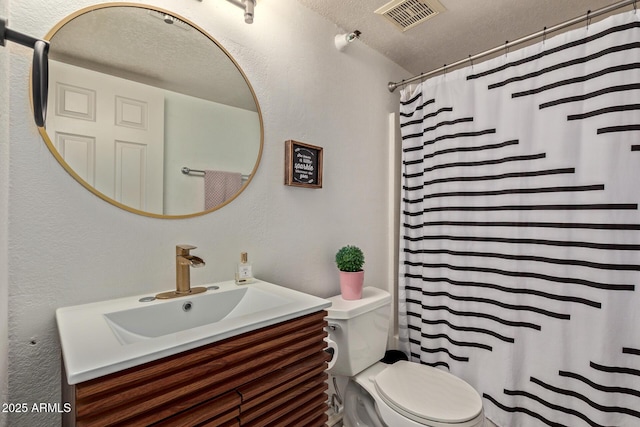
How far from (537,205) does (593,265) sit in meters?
0.33

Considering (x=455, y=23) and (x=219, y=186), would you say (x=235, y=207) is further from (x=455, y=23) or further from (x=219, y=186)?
(x=455, y=23)

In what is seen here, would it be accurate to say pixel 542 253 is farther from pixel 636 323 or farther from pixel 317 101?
pixel 317 101

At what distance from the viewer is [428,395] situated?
1.27 metres

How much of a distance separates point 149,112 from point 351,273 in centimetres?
110

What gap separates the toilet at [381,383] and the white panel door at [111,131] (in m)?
0.95

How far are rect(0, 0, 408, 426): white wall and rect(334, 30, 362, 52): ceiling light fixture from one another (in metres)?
0.06

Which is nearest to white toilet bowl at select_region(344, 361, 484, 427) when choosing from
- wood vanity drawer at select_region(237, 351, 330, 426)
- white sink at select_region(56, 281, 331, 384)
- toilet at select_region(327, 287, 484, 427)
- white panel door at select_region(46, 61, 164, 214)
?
toilet at select_region(327, 287, 484, 427)

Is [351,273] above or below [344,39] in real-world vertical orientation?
below

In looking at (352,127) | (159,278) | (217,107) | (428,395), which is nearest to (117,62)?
(217,107)

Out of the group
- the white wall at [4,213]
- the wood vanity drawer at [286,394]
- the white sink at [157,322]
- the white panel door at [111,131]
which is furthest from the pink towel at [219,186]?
the wood vanity drawer at [286,394]

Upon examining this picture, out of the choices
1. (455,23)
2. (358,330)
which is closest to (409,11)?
(455,23)

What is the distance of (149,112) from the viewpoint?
104 cm

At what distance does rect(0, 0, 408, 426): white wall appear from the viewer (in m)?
0.83

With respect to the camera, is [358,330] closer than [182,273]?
No
